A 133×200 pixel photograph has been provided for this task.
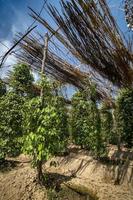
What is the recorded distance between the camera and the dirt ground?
27.5ft

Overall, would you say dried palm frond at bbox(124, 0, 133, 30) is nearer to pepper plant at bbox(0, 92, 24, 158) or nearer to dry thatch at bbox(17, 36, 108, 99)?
dry thatch at bbox(17, 36, 108, 99)

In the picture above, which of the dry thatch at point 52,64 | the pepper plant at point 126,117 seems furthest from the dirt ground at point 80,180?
the pepper plant at point 126,117

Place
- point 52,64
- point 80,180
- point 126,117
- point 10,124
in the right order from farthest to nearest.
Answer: point 126,117
point 10,124
point 80,180
point 52,64

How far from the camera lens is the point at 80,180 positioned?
388 inches

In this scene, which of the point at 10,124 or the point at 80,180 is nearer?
the point at 80,180

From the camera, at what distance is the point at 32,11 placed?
5703mm

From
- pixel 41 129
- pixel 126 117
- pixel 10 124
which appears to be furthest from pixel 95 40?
pixel 126 117

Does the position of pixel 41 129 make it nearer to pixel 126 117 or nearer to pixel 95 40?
pixel 95 40

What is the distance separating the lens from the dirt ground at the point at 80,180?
8.38 metres

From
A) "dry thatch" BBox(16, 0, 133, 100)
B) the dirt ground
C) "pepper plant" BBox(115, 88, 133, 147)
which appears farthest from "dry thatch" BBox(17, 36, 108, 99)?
"pepper plant" BBox(115, 88, 133, 147)

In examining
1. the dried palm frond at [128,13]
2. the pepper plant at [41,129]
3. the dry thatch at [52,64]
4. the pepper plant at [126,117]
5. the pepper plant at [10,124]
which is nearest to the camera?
the dried palm frond at [128,13]

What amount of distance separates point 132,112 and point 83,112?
441cm

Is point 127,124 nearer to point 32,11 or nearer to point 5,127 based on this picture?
point 5,127

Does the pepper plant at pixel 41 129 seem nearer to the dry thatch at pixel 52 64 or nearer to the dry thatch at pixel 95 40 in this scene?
the dry thatch at pixel 52 64
